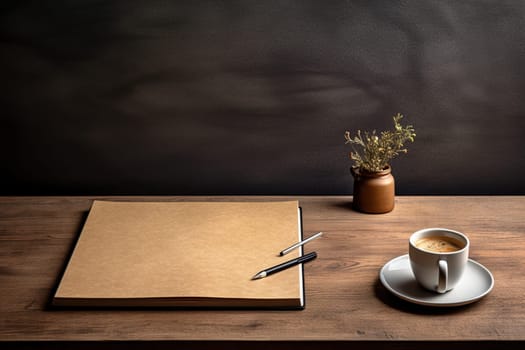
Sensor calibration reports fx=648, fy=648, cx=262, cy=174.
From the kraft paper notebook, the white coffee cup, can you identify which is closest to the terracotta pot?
the kraft paper notebook

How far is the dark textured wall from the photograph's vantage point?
1343 mm

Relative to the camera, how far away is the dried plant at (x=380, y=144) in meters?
1.31

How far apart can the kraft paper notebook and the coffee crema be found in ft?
0.69

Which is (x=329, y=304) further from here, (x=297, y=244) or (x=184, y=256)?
(x=184, y=256)

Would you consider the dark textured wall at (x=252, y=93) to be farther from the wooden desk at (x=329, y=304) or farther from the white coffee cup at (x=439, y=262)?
the white coffee cup at (x=439, y=262)

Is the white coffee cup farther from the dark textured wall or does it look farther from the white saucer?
the dark textured wall

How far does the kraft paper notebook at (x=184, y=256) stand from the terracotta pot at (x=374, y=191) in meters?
0.13

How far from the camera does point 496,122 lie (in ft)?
4.65

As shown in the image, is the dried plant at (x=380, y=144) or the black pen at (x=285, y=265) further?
the dried plant at (x=380, y=144)

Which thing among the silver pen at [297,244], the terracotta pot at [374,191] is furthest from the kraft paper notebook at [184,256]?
the terracotta pot at [374,191]

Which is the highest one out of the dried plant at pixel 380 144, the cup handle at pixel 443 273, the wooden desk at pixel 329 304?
the dried plant at pixel 380 144
